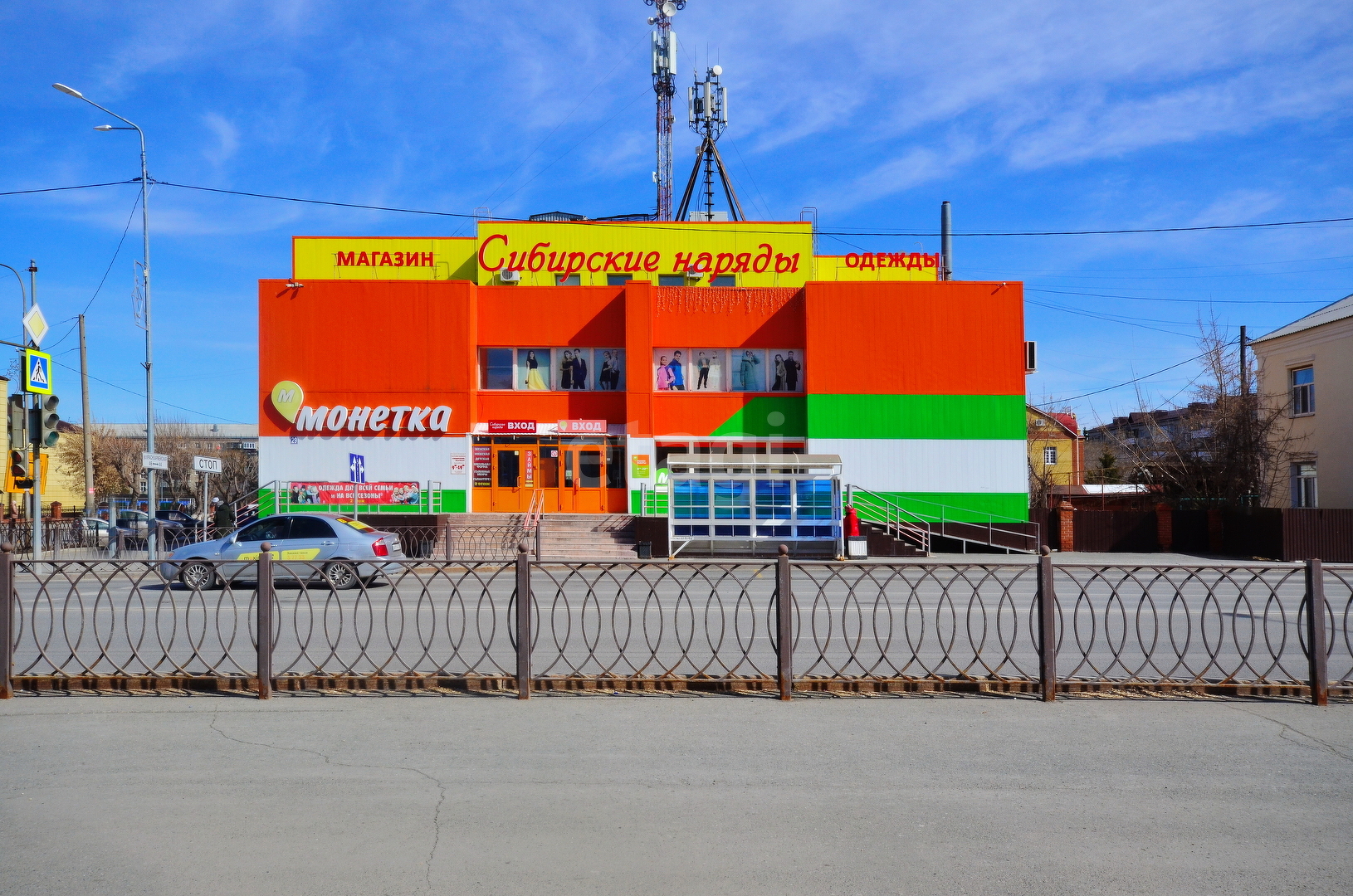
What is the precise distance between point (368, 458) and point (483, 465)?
3917mm

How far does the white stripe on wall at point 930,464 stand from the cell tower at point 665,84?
20.9 m

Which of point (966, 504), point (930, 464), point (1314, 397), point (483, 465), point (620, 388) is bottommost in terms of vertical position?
point (966, 504)

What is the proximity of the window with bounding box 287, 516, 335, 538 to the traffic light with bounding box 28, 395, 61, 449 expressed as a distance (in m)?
6.57

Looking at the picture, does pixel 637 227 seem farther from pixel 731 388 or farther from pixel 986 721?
pixel 986 721

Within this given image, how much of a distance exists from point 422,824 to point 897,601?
1169cm

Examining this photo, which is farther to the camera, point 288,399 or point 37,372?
point 288,399

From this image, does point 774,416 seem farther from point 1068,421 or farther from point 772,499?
point 1068,421

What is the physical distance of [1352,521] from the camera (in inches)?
1055

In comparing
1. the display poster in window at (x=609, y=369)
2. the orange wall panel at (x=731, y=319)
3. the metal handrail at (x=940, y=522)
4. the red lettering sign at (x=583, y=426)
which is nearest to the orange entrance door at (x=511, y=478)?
the red lettering sign at (x=583, y=426)

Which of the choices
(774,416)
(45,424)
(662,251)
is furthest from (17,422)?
(662,251)

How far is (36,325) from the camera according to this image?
21797 millimetres

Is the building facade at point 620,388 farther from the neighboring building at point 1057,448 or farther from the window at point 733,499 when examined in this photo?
the neighboring building at point 1057,448

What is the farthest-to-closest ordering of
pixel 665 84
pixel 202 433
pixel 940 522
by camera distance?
pixel 202 433
pixel 665 84
pixel 940 522

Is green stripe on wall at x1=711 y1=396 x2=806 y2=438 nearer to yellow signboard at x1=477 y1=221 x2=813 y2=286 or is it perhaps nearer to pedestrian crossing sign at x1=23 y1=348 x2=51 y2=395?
yellow signboard at x1=477 y1=221 x2=813 y2=286
